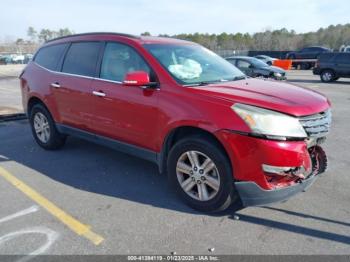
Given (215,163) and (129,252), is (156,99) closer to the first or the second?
(215,163)

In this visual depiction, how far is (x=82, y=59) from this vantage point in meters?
4.84

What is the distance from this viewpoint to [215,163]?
3.31m

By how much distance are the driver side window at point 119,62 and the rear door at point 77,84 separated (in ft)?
0.72

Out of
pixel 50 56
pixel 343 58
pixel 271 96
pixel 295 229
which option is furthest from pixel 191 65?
pixel 343 58

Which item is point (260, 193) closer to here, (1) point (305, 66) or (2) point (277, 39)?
(1) point (305, 66)

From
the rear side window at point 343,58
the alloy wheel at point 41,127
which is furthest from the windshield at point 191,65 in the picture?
the rear side window at point 343,58

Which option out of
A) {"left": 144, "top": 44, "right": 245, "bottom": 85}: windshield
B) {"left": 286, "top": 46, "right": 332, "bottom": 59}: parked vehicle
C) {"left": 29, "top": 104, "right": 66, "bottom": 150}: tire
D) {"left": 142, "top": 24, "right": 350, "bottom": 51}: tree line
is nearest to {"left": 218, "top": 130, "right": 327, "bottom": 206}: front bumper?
{"left": 144, "top": 44, "right": 245, "bottom": 85}: windshield

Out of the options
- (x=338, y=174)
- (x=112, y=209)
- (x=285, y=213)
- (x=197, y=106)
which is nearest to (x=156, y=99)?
(x=197, y=106)

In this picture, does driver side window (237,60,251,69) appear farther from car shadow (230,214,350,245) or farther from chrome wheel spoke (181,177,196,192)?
car shadow (230,214,350,245)

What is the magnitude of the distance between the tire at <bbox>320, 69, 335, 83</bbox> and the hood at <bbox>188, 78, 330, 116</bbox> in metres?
16.0

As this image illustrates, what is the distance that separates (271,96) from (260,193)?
0.97m

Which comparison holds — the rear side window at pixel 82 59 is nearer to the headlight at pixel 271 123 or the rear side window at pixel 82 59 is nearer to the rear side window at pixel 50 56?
the rear side window at pixel 50 56

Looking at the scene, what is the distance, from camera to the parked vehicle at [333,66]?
17469mm

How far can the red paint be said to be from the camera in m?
3.07
